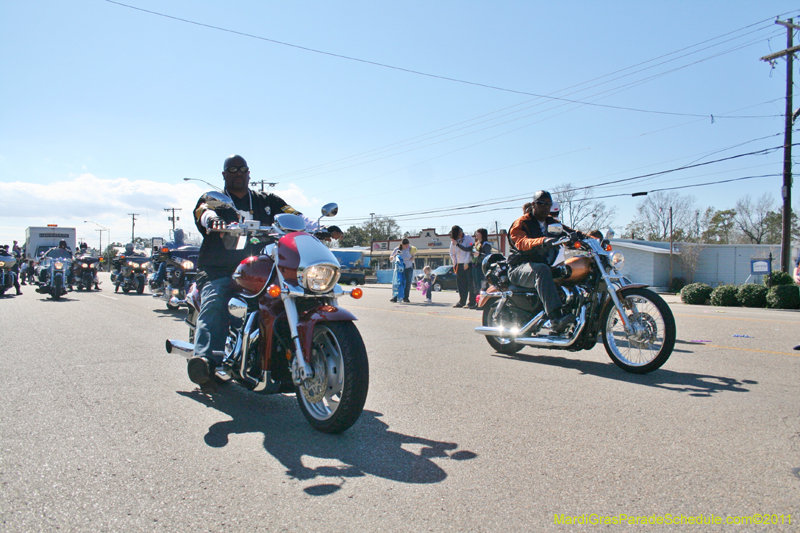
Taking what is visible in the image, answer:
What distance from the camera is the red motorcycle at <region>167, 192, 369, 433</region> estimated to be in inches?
133

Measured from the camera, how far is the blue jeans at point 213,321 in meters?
4.05

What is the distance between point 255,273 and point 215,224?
427mm

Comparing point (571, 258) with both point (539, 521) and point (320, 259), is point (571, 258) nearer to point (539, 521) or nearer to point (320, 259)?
point (320, 259)

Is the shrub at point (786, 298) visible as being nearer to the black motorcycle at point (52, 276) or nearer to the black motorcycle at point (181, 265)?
the black motorcycle at point (181, 265)

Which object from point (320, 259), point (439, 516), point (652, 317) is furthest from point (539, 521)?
point (652, 317)

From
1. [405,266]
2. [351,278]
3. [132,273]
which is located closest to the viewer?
[405,266]

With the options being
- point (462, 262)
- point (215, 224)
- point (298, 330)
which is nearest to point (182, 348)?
point (215, 224)

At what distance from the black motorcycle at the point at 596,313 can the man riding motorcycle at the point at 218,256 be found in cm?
284

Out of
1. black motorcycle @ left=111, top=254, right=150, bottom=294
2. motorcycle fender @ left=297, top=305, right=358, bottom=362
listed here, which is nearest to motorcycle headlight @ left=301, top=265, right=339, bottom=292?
motorcycle fender @ left=297, top=305, right=358, bottom=362

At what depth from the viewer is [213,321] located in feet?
13.5

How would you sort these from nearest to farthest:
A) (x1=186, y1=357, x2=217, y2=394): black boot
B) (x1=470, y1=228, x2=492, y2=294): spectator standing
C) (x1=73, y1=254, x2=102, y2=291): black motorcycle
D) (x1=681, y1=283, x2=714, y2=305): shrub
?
(x1=186, y1=357, x2=217, y2=394): black boot, (x1=470, y1=228, x2=492, y2=294): spectator standing, (x1=681, y1=283, x2=714, y2=305): shrub, (x1=73, y1=254, x2=102, y2=291): black motorcycle

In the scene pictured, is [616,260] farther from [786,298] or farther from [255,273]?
[786,298]

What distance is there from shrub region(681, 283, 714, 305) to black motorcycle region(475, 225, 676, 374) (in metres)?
16.0

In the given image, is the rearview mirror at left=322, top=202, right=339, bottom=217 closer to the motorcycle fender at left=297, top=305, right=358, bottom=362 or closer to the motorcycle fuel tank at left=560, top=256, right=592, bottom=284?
the motorcycle fender at left=297, top=305, right=358, bottom=362
